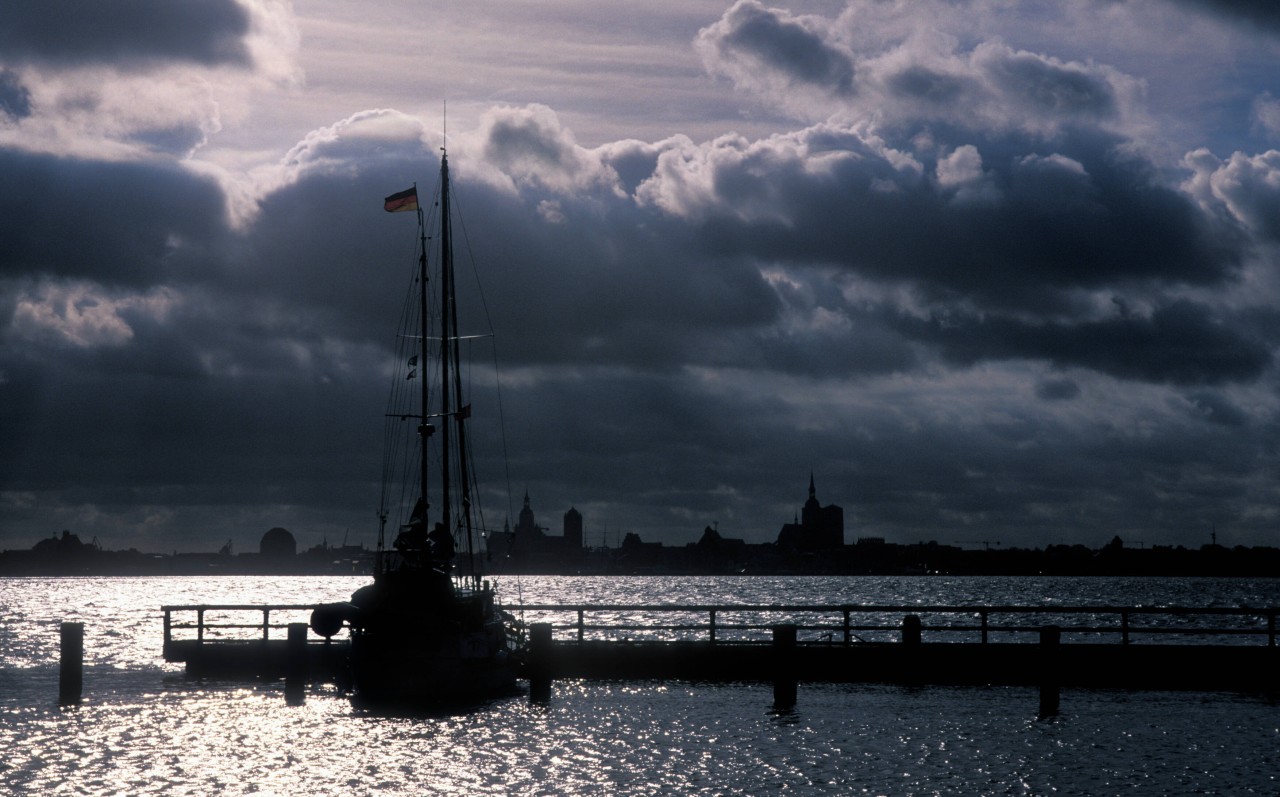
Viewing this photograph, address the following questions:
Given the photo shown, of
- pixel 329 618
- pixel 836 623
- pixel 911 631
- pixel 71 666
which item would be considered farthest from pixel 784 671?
pixel 836 623

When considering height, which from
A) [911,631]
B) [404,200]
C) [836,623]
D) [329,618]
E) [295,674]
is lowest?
[836,623]

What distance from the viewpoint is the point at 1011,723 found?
36.6 m

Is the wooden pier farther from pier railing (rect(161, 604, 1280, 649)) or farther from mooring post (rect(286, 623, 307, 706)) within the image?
pier railing (rect(161, 604, 1280, 649))

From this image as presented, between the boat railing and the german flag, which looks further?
the boat railing

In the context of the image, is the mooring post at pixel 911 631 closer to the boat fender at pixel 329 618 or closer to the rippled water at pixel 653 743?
the rippled water at pixel 653 743

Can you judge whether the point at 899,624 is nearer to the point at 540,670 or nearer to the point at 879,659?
the point at 879,659

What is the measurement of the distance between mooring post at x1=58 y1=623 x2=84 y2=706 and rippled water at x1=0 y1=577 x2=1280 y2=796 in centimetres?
79

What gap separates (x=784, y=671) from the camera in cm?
3700

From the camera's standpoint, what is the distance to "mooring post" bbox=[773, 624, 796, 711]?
120ft

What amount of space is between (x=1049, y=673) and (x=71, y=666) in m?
24.4

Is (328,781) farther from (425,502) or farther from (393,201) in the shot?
(393,201)

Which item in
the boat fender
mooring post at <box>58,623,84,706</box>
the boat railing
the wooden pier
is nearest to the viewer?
mooring post at <box>58,623,84,706</box>

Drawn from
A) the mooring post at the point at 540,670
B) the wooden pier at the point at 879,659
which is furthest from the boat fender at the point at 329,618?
the mooring post at the point at 540,670

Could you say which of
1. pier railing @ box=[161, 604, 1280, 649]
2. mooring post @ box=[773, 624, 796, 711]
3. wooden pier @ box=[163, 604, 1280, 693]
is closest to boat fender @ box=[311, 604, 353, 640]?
wooden pier @ box=[163, 604, 1280, 693]
